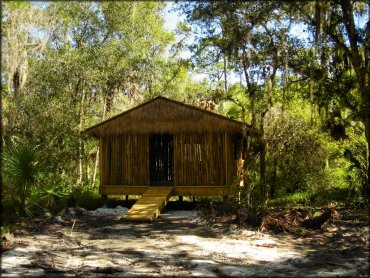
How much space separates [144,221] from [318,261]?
5361mm

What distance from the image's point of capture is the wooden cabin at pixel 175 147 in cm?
1350

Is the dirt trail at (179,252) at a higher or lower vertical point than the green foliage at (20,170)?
lower

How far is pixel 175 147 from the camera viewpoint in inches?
550

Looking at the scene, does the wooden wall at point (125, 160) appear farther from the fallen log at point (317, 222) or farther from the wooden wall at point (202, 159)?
the fallen log at point (317, 222)

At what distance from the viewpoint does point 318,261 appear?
7.18m

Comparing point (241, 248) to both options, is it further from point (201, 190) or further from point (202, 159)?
point (202, 159)

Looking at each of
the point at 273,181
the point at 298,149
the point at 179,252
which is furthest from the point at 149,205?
the point at 298,149

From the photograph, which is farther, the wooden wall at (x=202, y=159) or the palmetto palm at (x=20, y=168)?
the wooden wall at (x=202, y=159)

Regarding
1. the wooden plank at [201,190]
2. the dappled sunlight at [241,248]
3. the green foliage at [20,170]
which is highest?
the green foliage at [20,170]

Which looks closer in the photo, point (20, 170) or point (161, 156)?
point (20, 170)

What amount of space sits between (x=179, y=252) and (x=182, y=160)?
613 centimetres

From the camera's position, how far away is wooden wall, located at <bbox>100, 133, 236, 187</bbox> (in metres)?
13.7

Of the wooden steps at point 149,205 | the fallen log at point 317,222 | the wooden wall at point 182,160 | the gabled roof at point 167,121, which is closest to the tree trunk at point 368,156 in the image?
the fallen log at point 317,222

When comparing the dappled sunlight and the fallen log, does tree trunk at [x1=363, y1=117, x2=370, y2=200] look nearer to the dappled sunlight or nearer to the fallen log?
the fallen log
